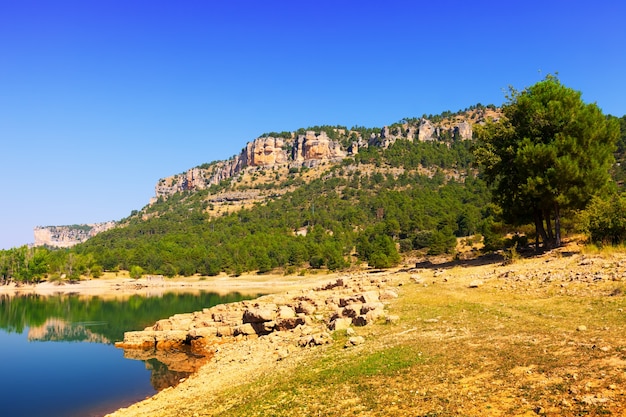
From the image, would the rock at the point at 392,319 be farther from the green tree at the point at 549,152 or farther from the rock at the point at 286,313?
the green tree at the point at 549,152

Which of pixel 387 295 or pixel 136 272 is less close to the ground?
pixel 387 295

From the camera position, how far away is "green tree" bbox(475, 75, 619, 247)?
2825 cm

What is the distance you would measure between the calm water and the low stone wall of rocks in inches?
128

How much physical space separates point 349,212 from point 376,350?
129 metres

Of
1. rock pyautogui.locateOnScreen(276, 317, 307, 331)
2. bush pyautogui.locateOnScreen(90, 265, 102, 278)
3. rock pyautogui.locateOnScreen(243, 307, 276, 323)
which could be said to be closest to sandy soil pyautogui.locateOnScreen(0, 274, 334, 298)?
bush pyautogui.locateOnScreen(90, 265, 102, 278)

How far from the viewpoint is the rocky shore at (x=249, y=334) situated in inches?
637

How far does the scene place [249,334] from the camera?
27.7m

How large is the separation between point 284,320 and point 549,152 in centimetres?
2043

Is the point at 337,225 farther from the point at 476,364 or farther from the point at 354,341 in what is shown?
the point at 476,364

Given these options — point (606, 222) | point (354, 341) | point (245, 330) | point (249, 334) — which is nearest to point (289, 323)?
point (249, 334)

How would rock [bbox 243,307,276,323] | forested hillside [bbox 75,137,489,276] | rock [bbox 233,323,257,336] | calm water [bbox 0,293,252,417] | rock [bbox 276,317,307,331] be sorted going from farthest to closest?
1. forested hillside [bbox 75,137,489,276]
2. rock [bbox 233,323,257,336]
3. rock [bbox 243,307,276,323]
4. rock [bbox 276,317,307,331]
5. calm water [bbox 0,293,252,417]

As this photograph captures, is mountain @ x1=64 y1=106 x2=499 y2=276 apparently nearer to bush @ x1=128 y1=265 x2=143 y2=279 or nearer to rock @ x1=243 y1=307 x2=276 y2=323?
bush @ x1=128 y1=265 x2=143 y2=279

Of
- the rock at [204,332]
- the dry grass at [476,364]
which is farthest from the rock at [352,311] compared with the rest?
the rock at [204,332]

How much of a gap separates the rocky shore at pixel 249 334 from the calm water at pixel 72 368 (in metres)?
3.10
